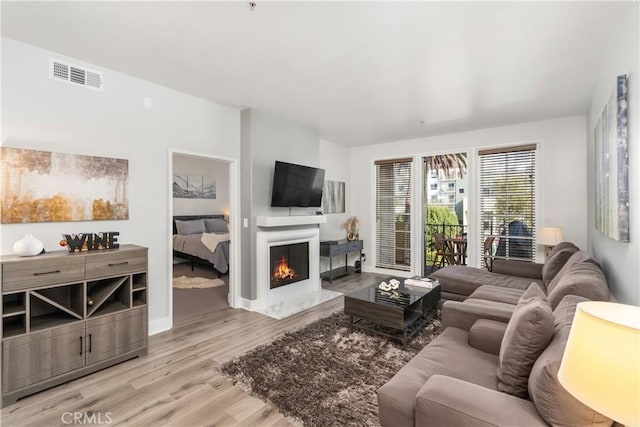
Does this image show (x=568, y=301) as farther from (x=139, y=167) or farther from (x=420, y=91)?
(x=139, y=167)

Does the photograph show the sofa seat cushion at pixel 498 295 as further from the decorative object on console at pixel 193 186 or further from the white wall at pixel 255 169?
the decorative object on console at pixel 193 186

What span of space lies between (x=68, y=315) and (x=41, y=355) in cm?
33

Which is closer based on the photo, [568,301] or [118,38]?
[568,301]

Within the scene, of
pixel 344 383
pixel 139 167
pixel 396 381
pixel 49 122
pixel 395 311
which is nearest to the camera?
pixel 396 381

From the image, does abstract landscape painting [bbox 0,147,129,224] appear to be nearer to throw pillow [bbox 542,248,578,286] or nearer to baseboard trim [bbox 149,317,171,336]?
baseboard trim [bbox 149,317,171,336]

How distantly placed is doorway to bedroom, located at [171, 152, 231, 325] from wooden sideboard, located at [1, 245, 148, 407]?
0.98 m

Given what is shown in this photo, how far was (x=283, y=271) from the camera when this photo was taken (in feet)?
15.2

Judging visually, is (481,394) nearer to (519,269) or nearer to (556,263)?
(556,263)

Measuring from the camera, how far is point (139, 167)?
328 cm

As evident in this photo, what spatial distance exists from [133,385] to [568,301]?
3.05 m

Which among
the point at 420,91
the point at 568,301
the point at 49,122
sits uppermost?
the point at 420,91

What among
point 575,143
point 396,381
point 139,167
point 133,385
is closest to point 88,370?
point 133,385

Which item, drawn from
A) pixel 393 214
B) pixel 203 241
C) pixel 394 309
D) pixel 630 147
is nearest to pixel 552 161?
pixel 393 214

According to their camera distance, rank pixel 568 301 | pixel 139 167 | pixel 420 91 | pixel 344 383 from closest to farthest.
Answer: pixel 568 301 → pixel 344 383 → pixel 139 167 → pixel 420 91
